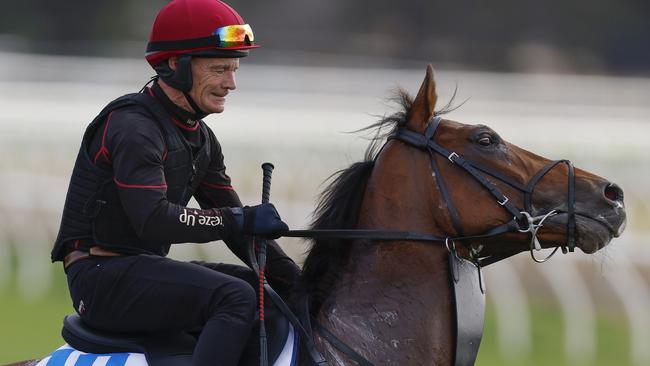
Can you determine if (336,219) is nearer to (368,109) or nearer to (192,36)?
(192,36)

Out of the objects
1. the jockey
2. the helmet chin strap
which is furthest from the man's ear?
the helmet chin strap

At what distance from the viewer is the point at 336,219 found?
4.67 metres

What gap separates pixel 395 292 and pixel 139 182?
3.29ft

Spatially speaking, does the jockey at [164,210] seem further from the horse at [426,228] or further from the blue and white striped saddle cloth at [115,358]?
the horse at [426,228]

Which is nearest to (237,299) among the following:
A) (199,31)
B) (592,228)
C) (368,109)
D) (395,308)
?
(395,308)

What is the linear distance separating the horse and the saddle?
10 cm

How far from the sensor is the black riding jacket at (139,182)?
4273mm

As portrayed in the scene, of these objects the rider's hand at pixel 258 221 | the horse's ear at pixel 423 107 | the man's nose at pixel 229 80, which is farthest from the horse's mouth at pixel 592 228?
the man's nose at pixel 229 80

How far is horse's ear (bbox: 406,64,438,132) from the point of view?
4645mm

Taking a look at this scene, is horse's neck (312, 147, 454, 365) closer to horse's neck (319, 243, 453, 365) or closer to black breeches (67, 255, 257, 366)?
horse's neck (319, 243, 453, 365)

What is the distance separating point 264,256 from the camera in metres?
4.59

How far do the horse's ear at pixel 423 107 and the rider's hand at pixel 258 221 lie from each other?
65cm

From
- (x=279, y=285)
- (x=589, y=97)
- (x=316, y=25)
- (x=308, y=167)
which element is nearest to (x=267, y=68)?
(x=316, y=25)

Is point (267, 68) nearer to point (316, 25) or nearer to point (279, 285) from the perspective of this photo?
point (316, 25)
